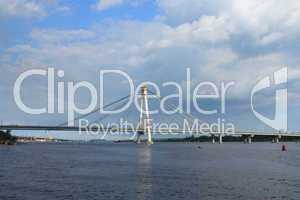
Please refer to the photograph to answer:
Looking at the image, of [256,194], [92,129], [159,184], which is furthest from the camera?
[92,129]

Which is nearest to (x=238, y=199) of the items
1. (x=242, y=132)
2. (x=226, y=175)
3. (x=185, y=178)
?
(x=185, y=178)

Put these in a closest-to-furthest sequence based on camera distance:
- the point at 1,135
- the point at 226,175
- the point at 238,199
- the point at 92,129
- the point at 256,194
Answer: the point at 238,199 → the point at 256,194 → the point at 226,175 → the point at 92,129 → the point at 1,135

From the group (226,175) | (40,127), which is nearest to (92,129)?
(40,127)

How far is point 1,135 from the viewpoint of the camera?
6619 inches

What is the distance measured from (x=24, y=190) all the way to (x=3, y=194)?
184 centimetres

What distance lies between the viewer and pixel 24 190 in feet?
95.4

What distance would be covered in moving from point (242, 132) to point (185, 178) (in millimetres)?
134680

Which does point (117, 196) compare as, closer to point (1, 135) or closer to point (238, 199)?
point (238, 199)

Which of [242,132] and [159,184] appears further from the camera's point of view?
[242,132]

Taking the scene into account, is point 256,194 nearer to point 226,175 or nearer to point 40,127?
point 226,175

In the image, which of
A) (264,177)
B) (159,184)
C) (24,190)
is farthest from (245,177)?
(24,190)

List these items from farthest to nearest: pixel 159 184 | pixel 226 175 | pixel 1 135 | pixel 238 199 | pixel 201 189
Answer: pixel 1 135
pixel 226 175
pixel 159 184
pixel 201 189
pixel 238 199

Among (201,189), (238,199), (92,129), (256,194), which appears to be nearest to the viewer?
(238,199)

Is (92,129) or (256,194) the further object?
(92,129)
